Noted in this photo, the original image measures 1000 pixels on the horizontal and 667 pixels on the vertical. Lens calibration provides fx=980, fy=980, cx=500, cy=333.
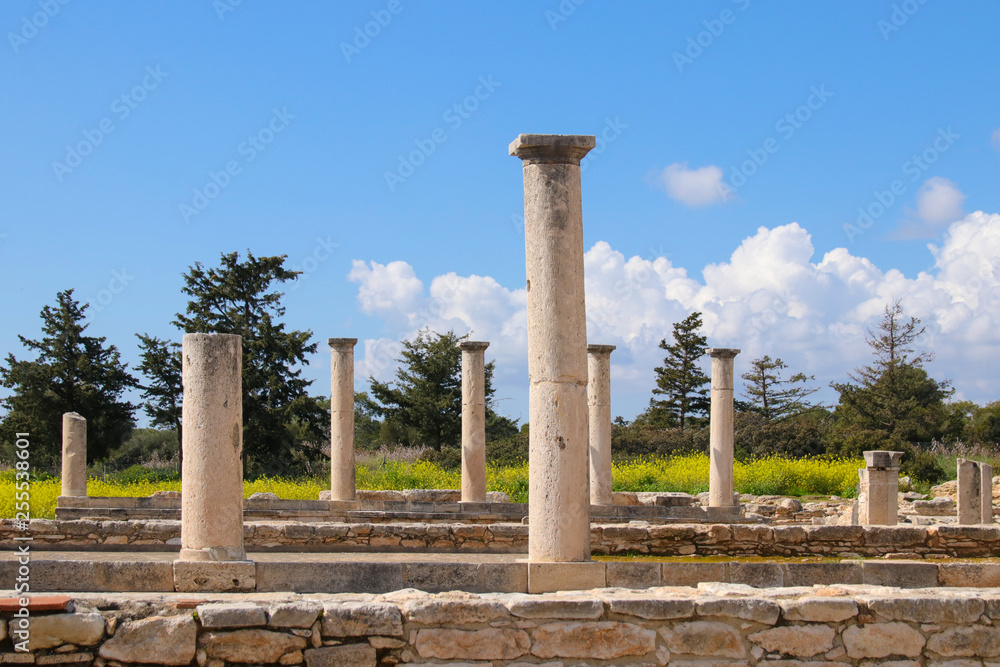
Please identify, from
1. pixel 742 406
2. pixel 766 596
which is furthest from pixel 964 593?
pixel 742 406

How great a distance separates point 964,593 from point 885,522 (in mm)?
8003

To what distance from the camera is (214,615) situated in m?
5.91

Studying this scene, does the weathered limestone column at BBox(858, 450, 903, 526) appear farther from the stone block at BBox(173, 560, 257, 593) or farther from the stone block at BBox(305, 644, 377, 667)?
the stone block at BBox(305, 644, 377, 667)

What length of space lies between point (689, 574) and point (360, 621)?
3189mm

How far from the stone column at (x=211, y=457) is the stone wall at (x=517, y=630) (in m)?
1.92

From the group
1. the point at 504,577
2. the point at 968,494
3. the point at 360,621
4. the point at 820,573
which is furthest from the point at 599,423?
the point at 360,621

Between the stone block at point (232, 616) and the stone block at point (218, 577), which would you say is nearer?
the stone block at point (232, 616)

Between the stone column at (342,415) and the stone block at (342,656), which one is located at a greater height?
the stone column at (342,415)

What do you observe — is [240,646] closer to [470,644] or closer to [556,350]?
[470,644]

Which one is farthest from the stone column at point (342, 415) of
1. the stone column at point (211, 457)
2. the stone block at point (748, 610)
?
the stone block at point (748, 610)

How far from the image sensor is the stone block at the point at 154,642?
19.1ft

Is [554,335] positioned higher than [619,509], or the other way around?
[554,335]

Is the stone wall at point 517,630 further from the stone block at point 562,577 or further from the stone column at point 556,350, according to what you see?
the stone column at point 556,350

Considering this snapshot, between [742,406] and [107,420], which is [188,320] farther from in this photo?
[742,406]
